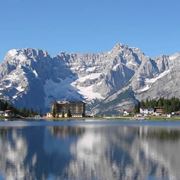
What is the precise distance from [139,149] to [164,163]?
1852cm

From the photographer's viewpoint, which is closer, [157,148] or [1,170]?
[1,170]

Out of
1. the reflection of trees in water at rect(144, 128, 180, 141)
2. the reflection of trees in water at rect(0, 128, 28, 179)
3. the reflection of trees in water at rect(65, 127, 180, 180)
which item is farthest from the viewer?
the reflection of trees in water at rect(144, 128, 180, 141)

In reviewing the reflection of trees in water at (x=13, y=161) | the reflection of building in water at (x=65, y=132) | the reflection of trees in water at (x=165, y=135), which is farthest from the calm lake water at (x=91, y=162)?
the reflection of building in water at (x=65, y=132)

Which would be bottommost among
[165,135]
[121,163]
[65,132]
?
[121,163]

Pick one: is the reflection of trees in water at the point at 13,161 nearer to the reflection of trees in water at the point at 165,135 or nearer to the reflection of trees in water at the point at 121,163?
the reflection of trees in water at the point at 121,163

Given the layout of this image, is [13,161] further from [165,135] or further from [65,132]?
[65,132]

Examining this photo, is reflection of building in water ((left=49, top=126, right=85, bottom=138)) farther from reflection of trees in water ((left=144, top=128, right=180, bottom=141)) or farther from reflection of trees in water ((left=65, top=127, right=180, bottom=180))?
reflection of trees in water ((left=65, top=127, right=180, bottom=180))

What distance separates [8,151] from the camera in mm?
78312

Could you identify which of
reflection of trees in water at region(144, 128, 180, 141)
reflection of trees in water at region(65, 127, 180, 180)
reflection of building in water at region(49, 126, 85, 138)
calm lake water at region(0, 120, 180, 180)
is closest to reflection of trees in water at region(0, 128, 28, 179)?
calm lake water at region(0, 120, 180, 180)

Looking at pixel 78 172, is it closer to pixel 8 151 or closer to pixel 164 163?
pixel 164 163

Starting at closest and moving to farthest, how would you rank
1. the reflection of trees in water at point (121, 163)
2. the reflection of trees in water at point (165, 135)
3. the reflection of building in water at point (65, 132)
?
the reflection of trees in water at point (121, 163), the reflection of trees in water at point (165, 135), the reflection of building in water at point (65, 132)

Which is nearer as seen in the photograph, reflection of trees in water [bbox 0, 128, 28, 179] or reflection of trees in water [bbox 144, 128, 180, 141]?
reflection of trees in water [bbox 0, 128, 28, 179]

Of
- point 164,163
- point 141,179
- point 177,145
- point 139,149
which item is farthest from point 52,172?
point 177,145

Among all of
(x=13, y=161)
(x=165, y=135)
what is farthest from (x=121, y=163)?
(x=165, y=135)
